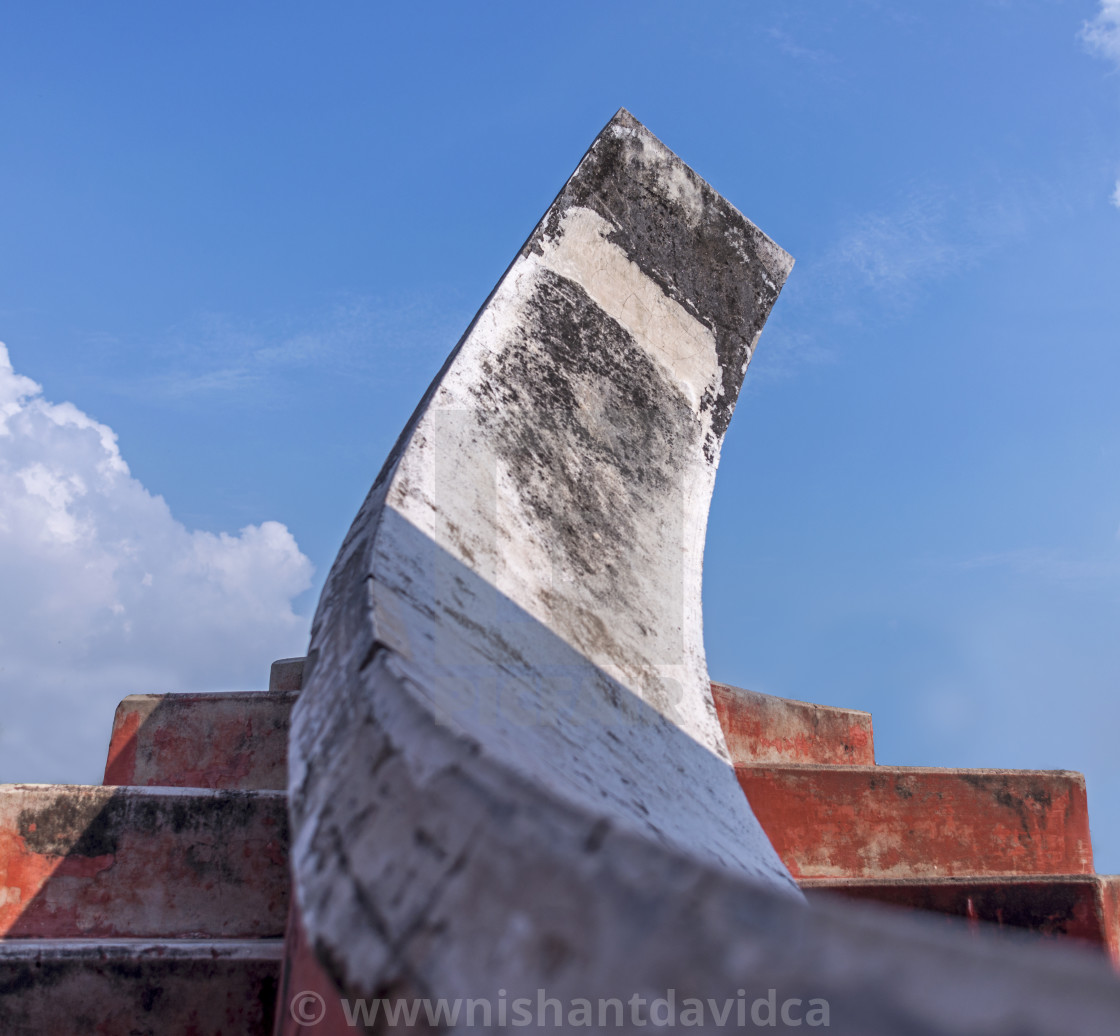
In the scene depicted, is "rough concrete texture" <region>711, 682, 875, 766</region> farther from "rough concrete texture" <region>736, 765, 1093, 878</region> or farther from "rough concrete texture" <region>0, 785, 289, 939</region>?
"rough concrete texture" <region>0, 785, 289, 939</region>

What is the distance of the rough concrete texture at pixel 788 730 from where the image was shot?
12.3 ft

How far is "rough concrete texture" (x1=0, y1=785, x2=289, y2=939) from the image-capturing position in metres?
1.90

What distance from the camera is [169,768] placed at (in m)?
2.79

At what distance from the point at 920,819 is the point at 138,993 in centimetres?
271

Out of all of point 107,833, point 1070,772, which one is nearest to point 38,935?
point 107,833

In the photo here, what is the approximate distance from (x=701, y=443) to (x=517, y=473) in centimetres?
107

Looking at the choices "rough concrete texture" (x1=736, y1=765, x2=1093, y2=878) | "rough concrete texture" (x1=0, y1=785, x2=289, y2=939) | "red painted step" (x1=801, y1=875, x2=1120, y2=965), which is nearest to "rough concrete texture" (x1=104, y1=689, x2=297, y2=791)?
"rough concrete texture" (x1=0, y1=785, x2=289, y2=939)

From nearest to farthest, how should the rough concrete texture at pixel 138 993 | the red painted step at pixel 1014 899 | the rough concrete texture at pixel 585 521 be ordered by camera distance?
1. the rough concrete texture at pixel 585 521
2. the rough concrete texture at pixel 138 993
3. the red painted step at pixel 1014 899

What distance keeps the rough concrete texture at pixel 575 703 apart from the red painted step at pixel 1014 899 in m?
1.36

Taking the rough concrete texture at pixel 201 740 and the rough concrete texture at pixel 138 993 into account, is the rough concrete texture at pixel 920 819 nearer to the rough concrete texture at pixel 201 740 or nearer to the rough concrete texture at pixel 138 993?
the rough concrete texture at pixel 201 740

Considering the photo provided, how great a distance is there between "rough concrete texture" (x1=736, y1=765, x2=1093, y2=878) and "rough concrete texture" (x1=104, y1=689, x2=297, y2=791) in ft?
5.14

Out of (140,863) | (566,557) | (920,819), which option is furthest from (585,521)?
(920,819)

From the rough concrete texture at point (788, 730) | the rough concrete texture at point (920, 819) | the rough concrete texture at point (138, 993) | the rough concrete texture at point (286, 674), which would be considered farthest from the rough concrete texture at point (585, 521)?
the rough concrete texture at point (286, 674)

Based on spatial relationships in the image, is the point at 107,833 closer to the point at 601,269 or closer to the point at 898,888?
the point at 601,269
